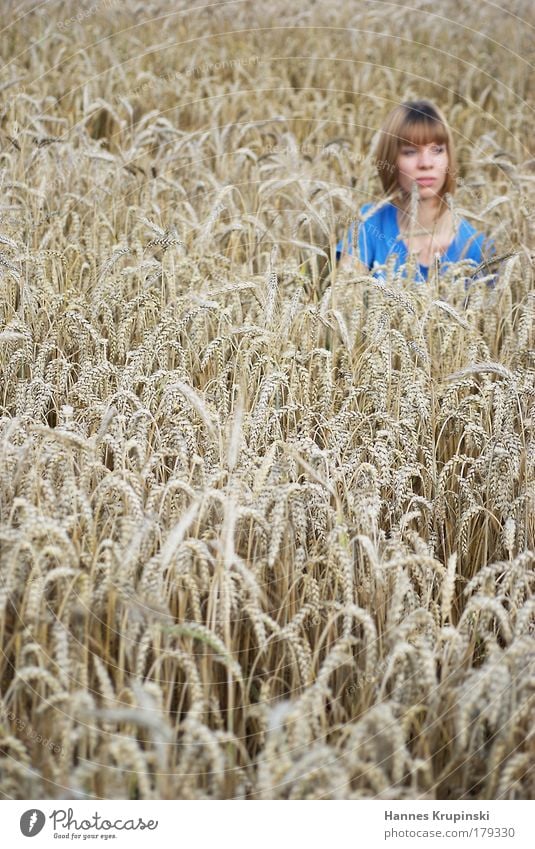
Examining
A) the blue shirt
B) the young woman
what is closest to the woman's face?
the young woman

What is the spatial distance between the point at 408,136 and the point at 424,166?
121 mm

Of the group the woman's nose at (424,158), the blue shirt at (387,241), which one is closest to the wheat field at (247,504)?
the blue shirt at (387,241)

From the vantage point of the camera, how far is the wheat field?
907 millimetres

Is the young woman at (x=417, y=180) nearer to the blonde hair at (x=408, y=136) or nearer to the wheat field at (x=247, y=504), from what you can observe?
the blonde hair at (x=408, y=136)

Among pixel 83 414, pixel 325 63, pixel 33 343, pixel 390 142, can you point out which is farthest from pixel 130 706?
pixel 325 63

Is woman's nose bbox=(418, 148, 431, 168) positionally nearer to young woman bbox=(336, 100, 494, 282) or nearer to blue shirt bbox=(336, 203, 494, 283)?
young woman bbox=(336, 100, 494, 282)

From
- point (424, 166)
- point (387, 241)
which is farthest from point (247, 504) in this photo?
point (424, 166)

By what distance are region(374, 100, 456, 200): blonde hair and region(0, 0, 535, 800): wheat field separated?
0.35 ft

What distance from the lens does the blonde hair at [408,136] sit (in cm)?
236

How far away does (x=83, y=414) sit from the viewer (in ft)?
4.31

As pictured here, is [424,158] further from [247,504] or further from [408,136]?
[247,504]

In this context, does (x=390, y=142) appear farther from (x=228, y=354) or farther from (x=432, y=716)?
(x=432, y=716)

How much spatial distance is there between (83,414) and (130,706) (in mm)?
539

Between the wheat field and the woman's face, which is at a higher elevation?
the woman's face
